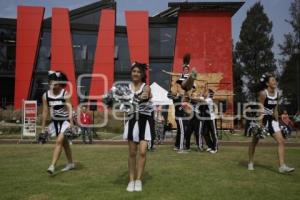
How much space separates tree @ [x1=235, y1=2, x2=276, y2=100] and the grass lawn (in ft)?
163

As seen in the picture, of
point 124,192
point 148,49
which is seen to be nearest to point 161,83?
point 148,49

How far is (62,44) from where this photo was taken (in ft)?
117

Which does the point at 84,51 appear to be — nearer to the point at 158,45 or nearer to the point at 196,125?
the point at 158,45

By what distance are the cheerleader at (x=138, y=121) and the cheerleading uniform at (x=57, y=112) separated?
1947 millimetres

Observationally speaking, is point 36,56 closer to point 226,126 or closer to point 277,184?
point 226,126

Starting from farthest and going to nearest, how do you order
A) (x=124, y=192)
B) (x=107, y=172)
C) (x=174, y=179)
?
(x=107, y=172)
(x=174, y=179)
(x=124, y=192)

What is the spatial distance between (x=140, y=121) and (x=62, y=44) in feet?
99.9

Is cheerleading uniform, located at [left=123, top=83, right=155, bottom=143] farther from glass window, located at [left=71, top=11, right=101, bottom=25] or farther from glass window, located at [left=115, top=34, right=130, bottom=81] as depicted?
glass window, located at [left=71, top=11, right=101, bottom=25]

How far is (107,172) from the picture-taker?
821 centimetres

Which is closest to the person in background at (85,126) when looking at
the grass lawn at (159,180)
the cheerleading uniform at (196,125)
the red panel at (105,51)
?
the cheerleading uniform at (196,125)

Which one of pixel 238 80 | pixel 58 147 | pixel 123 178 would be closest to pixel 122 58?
pixel 238 80

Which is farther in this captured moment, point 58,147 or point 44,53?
point 44,53

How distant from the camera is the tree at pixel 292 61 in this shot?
164 ft

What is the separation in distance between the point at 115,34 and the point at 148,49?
11.4 ft
